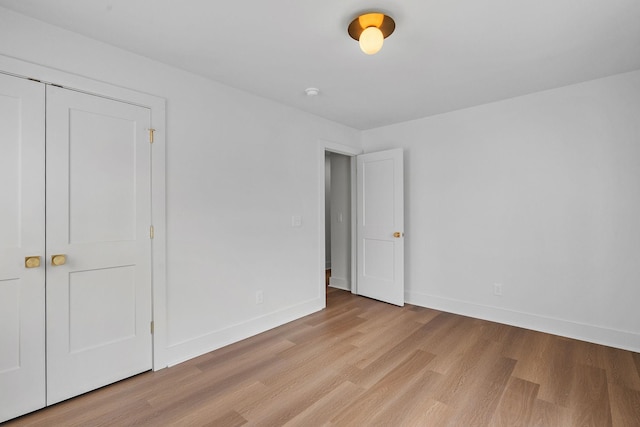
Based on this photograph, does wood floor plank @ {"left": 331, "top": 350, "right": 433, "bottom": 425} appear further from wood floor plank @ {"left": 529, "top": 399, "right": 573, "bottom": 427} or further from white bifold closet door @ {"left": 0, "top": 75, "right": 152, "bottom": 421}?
white bifold closet door @ {"left": 0, "top": 75, "right": 152, "bottom": 421}

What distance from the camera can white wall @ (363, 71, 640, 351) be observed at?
8.73ft

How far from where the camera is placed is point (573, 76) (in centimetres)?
266

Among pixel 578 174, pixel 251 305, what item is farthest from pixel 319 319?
pixel 578 174

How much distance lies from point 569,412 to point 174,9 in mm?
3437

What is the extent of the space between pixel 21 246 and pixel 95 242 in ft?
1.19

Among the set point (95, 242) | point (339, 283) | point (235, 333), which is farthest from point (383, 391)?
point (339, 283)

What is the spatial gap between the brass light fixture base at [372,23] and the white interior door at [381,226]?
82.4 inches

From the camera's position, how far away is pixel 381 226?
402cm

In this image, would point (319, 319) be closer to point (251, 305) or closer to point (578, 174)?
point (251, 305)

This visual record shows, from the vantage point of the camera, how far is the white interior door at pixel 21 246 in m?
1.75

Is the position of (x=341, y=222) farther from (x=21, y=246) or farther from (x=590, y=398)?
(x=21, y=246)

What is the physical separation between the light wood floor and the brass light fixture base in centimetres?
239

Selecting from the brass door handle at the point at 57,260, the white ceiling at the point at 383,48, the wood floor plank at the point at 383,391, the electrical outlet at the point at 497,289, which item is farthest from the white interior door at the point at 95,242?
the electrical outlet at the point at 497,289

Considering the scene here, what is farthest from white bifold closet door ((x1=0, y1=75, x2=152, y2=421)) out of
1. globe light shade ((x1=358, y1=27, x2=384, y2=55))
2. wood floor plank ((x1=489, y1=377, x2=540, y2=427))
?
wood floor plank ((x1=489, y1=377, x2=540, y2=427))
